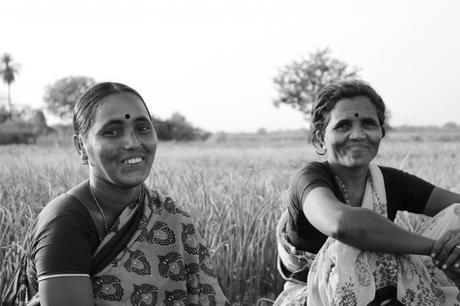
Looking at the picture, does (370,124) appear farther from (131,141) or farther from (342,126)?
(131,141)

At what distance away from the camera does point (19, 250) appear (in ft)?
8.75

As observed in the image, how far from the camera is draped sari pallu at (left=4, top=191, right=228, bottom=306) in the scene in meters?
1.69

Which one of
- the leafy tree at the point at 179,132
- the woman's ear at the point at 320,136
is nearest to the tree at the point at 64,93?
the leafy tree at the point at 179,132

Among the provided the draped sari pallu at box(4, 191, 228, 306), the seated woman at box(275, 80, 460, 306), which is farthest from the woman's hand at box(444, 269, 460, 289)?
the draped sari pallu at box(4, 191, 228, 306)

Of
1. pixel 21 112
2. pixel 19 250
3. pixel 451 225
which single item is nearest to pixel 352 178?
pixel 451 225

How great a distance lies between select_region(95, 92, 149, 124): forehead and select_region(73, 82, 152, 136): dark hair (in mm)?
14

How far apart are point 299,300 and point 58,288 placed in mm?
893

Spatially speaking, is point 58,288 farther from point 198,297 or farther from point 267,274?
point 267,274

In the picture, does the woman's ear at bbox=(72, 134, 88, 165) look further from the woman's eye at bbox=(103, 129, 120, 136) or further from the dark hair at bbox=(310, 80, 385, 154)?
the dark hair at bbox=(310, 80, 385, 154)

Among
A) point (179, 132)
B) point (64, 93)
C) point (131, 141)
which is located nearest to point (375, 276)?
point (131, 141)

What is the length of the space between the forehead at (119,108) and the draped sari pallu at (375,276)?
29.2 inches

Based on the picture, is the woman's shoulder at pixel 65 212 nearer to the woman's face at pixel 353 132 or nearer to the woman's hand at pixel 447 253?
the woman's face at pixel 353 132

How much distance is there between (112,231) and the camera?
1728 millimetres

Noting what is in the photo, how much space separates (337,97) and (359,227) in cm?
54
